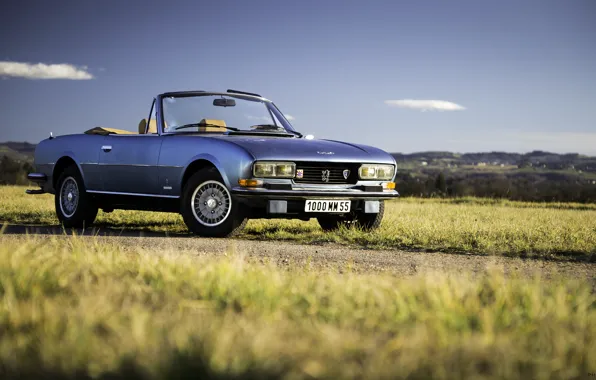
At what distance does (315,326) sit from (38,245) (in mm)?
3339

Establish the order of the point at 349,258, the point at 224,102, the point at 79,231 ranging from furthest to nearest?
the point at 224,102, the point at 79,231, the point at 349,258

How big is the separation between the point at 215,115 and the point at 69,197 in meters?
2.51

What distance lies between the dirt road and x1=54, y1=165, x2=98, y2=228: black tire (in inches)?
82.3

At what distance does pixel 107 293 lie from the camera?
4.15 meters

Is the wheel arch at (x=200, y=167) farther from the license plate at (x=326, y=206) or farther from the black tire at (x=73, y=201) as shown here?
the black tire at (x=73, y=201)

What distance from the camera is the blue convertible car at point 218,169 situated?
8695 mm

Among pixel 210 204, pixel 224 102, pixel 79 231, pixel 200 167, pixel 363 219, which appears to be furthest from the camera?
pixel 224 102

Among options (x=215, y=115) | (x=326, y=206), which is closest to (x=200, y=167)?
(x=215, y=115)

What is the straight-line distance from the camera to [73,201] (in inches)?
423

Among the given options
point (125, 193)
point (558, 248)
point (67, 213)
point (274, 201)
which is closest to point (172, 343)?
point (274, 201)

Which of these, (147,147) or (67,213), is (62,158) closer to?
(67,213)

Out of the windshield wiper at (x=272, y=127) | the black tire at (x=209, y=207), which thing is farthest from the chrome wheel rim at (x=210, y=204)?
the windshield wiper at (x=272, y=127)

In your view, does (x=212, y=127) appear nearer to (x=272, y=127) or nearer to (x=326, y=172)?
(x=272, y=127)

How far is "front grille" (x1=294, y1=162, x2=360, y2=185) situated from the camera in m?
8.88
